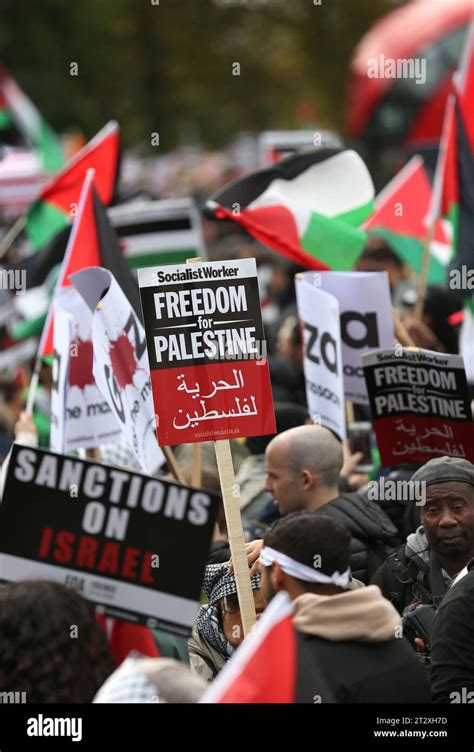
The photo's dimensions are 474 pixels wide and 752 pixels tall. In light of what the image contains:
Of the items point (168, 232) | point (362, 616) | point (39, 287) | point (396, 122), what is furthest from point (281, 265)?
point (396, 122)

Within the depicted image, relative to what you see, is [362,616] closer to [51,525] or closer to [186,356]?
[51,525]

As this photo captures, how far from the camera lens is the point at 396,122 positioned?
33.9 m

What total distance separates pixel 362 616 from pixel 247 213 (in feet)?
13.5

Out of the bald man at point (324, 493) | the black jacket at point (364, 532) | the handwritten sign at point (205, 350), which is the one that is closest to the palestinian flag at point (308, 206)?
the bald man at point (324, 493)

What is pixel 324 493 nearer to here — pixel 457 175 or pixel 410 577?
pixel 410 577

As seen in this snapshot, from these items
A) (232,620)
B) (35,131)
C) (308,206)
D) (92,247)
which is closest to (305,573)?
(232,620)

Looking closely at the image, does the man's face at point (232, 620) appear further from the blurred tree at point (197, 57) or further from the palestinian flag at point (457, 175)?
the blurred tree at point (197, 57)

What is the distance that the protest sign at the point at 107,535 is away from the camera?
12.9 feet

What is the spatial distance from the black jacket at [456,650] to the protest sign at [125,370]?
150 centimetres

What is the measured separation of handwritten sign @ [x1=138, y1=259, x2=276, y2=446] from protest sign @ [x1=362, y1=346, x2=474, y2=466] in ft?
3.27

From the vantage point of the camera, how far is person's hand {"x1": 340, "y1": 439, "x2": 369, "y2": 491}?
709 centimetres

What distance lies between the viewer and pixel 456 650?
14.7ft

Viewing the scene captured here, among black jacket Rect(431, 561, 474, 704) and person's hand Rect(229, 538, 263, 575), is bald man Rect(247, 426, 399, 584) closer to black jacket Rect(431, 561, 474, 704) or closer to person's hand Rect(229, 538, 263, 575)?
person's hand Rect(229, 538, 263, 575)

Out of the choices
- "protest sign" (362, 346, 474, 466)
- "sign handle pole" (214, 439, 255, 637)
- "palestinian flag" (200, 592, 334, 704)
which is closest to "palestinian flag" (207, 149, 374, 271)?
"protest sign" (362, 346, 474, 466)
